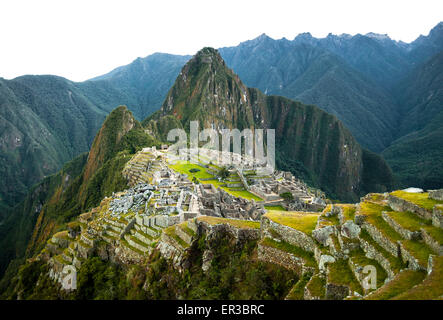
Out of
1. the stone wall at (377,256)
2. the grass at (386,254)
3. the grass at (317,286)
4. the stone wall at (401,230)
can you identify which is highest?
the stone wall at (401,230)

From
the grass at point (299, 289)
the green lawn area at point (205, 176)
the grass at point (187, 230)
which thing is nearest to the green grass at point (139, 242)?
the grass at point (187, 230)

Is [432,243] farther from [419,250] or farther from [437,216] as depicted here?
[437,216]

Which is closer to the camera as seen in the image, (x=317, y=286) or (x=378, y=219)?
(x=317, y=286)

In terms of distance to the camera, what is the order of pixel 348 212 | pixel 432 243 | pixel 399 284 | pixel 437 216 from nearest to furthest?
pixel 399 284 → pixel 432 243 → pixel 437 216 → pixel 348 212

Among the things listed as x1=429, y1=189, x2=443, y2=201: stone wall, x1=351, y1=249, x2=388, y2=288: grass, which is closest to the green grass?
x1=351, y1=249, x2=388, y2=288: grass

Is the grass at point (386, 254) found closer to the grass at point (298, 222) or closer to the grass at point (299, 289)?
the grass at point (298, 222)

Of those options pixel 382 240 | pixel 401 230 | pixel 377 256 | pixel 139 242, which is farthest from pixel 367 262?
pixel 139 242
